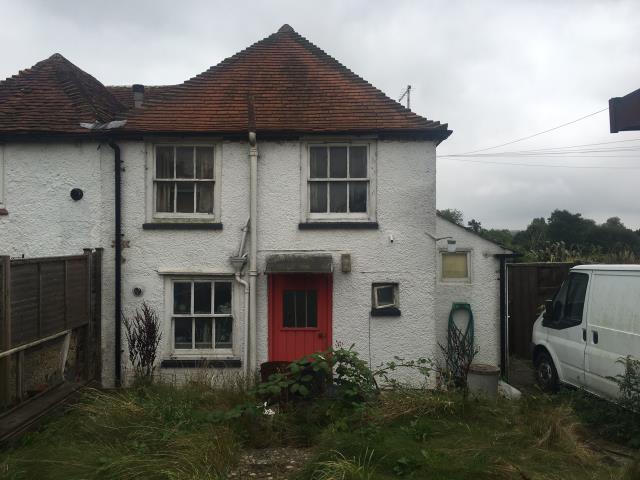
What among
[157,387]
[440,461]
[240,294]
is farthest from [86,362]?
[440,461]

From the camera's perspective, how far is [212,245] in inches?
312

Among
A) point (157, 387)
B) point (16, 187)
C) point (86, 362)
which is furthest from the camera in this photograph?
point (16, 187)

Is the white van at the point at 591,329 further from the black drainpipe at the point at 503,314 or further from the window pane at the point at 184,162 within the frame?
the window pane at the point at 184,162

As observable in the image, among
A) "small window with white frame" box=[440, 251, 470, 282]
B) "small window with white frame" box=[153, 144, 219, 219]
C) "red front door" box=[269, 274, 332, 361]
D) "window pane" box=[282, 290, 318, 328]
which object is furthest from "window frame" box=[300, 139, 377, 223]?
"small window with white frame" box=[440, 251, 470, 282]

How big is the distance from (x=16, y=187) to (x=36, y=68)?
9.57 ft

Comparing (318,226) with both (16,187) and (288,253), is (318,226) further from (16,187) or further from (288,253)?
(16,187)

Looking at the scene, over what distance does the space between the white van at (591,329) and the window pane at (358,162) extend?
369 centimetres

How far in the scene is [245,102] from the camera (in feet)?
27.6

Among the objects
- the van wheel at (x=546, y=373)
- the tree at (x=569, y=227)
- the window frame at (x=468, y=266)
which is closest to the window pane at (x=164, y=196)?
the window frame at (x=468, y=266)

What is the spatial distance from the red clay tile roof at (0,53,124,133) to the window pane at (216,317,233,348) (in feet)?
12.5

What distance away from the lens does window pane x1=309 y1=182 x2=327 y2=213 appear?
806 cm

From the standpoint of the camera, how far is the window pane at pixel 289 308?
314 inches

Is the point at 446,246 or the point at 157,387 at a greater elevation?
the point at 446,246

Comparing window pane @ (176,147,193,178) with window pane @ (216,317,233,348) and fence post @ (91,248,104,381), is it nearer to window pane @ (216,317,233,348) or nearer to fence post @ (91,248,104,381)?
fence post @ (91,248,104,381)
